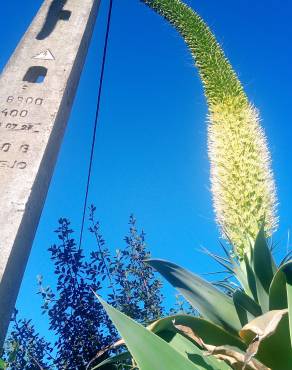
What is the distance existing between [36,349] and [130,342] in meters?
4.73

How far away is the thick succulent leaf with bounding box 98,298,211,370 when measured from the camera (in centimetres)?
121

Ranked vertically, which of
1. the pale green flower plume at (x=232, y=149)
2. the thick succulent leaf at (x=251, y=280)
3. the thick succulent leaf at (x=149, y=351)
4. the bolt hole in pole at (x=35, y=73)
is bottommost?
the thick succulent leaf at (x=149, y=351)

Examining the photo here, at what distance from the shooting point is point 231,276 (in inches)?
79.4

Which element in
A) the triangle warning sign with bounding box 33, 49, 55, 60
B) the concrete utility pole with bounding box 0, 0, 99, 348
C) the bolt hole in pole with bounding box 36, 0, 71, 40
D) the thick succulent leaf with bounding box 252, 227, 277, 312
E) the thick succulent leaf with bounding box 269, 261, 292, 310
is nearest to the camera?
the thick succulent leaf with bounding box 269, 261, 292, 310

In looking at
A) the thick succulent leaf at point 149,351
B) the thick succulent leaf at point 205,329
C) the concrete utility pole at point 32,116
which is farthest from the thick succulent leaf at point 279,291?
the concrete utility pole at point 32,116

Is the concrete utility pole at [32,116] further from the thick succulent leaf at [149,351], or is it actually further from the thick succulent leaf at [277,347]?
the thick succulent leaf at [277,347]

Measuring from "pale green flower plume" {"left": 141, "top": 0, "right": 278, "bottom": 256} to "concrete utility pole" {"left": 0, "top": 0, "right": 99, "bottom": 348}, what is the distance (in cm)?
185

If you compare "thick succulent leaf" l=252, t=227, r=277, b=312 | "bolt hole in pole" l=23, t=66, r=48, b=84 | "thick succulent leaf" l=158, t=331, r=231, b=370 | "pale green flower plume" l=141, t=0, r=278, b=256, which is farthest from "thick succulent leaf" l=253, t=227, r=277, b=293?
"bolt hole in pole" l=23, t=66, r=48, b=84

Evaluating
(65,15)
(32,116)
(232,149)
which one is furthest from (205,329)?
(65,15)

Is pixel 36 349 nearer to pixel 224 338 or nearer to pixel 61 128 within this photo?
pixel 61 128

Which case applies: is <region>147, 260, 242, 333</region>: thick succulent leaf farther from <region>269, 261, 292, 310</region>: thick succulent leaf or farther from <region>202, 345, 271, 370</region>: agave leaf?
<region>202, 345, 271, 370</region>: agave leaf

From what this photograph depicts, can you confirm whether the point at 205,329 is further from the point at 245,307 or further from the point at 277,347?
the point at 277,347

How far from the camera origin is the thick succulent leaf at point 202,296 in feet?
5.55

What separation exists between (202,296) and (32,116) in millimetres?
3316
